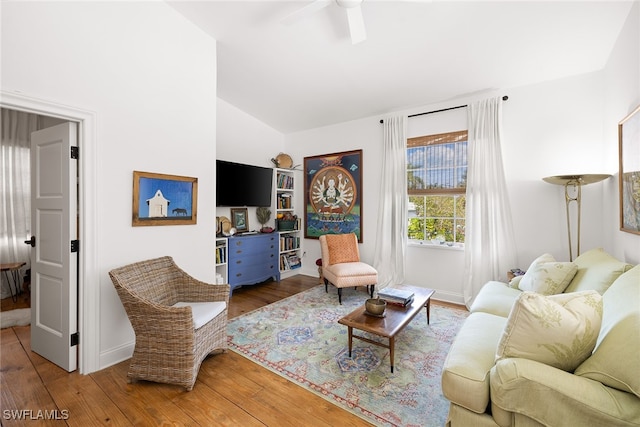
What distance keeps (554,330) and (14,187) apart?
6061 mm

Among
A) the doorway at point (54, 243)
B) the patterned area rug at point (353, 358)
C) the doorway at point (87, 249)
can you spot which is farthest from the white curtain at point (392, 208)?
the doorway at point (54, 243)

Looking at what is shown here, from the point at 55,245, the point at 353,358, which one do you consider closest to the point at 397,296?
the point at 353,358

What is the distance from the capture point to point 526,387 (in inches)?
46.8

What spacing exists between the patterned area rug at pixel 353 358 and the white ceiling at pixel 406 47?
2854 millimetres

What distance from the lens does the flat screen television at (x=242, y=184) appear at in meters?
4.06

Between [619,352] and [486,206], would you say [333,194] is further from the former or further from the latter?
[619,352]

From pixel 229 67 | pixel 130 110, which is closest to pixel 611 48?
pixel 229 67

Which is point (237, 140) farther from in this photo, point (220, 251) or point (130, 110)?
point (130, 110)

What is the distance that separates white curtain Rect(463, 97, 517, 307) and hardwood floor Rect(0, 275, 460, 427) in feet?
8.71

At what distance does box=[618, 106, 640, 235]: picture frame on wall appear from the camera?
2.02 m

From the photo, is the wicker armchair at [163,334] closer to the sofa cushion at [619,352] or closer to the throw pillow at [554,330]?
the throw pillow at [554,330]

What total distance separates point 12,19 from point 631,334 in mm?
3791

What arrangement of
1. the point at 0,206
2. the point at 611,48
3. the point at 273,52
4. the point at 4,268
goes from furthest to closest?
the point at 0,206, the point at 4,268, the point at 273,52, the point at 611,48

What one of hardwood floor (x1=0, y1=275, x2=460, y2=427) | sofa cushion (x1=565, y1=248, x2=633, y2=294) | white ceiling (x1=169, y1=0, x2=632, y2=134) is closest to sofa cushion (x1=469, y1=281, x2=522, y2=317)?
sofa cushion (x1=565, y1=248, x2=633, y2=294)
